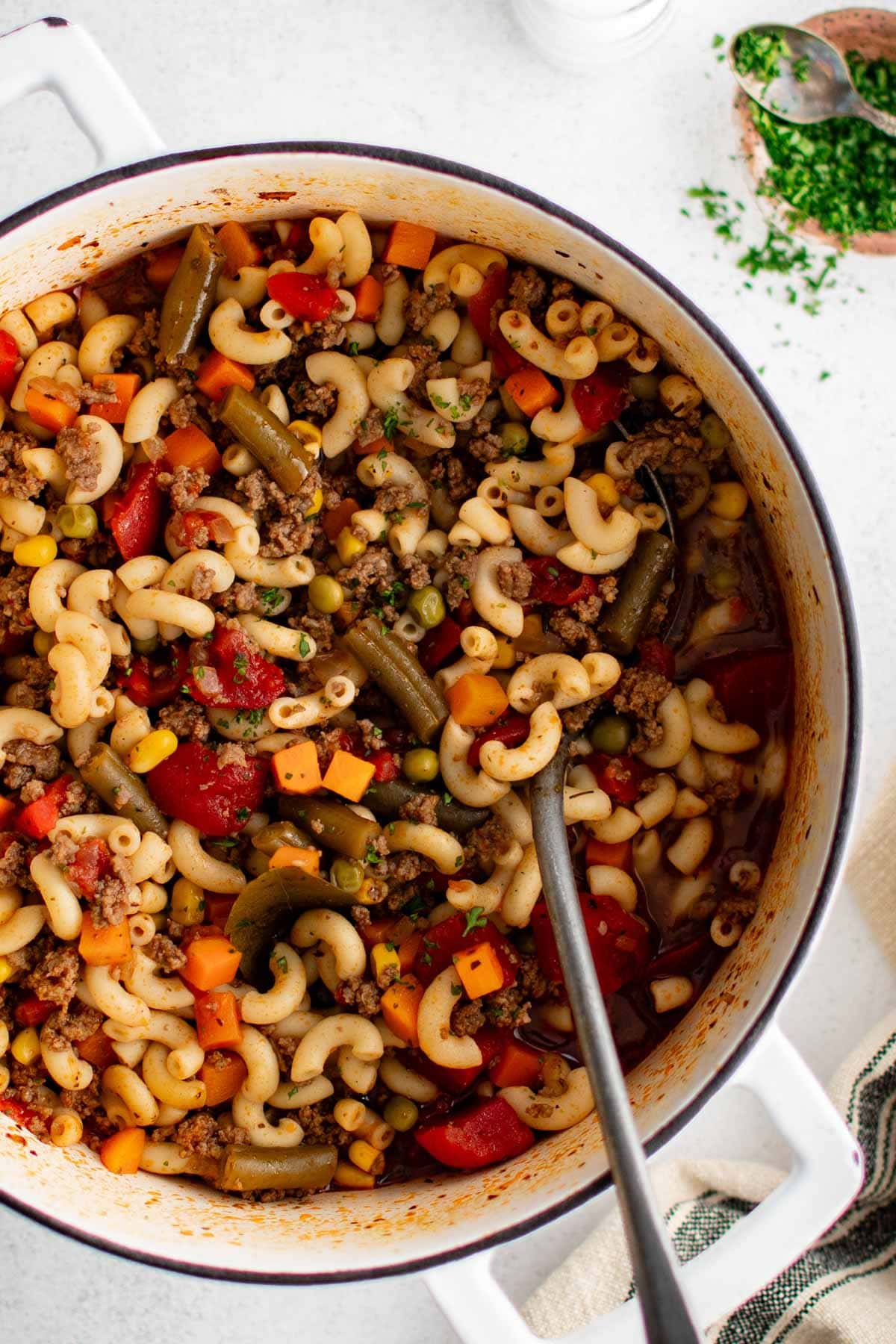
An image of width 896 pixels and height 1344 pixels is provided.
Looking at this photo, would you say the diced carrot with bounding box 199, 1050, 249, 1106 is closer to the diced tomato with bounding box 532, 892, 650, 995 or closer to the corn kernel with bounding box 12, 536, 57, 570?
the diced tomato with bounding box 532, 892, 650, 995

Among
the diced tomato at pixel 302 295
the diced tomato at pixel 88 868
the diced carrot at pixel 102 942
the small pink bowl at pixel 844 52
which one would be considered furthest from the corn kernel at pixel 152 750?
the small pink bowl at pixel 844 52

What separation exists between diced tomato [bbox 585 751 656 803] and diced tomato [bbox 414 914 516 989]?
0.94ft

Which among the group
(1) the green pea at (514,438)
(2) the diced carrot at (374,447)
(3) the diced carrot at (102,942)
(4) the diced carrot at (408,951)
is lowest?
(3) the diced carrot at (102,942)

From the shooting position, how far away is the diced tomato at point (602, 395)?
2.01 m

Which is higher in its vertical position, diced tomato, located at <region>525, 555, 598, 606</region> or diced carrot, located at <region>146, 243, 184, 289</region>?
diced carrot, located at <region>146, 243, 184, 289</region>

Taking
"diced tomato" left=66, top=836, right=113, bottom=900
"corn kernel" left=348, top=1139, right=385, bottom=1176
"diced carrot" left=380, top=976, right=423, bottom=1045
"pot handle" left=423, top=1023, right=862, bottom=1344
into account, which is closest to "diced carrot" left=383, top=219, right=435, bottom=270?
"diced tomato" left=66, top=836, right=113, bottom=900

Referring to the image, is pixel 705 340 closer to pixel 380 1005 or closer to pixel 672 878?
pixel 672 878

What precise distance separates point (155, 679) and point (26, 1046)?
59cm

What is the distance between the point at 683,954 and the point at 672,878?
0.12 metres

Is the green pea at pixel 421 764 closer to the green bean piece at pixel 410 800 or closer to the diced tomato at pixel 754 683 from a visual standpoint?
the green bean piece at pixel 410 800

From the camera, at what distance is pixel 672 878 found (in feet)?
6.94

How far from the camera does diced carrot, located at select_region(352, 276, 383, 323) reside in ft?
6.66

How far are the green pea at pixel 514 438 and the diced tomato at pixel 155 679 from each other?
60 centimetres

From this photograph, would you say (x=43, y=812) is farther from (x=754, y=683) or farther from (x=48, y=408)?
(x=754, y=683)
